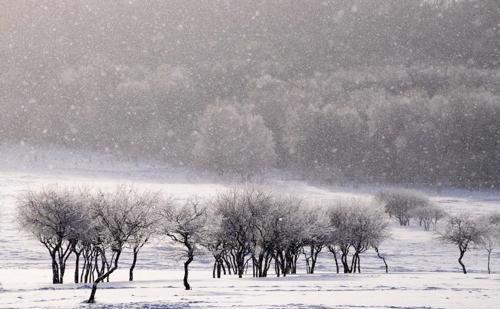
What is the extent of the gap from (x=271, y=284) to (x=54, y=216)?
20621 millimetres

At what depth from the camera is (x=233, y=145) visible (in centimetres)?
16875

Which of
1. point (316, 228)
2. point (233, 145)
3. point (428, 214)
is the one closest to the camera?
point (316, 228)

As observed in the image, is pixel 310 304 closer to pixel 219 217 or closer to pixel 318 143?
pixel 219 217

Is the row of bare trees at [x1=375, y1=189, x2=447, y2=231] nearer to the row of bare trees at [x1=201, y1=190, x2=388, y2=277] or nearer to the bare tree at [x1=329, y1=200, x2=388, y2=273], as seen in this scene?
the bare tree at [x1=329, y1=200, x2=388, y2=273]

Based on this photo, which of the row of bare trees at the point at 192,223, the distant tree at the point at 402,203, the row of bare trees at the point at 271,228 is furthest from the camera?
the distant tree at the point at 402,203

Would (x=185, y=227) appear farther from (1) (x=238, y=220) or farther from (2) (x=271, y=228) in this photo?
(2) (x=271, y=228)

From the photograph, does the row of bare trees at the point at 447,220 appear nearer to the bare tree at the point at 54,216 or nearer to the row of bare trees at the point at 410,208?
the row of bare trees at the point at 410,208

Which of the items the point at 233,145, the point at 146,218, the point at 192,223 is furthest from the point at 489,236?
the point at 233,145

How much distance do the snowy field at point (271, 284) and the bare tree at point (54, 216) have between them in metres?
4.13

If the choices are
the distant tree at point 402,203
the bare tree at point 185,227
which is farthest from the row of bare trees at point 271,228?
the distant tree at point 402,203

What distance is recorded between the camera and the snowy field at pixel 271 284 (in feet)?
118

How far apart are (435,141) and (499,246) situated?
3224 inches

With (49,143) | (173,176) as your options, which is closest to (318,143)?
(173,176)

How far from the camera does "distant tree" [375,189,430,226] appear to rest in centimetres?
11731
